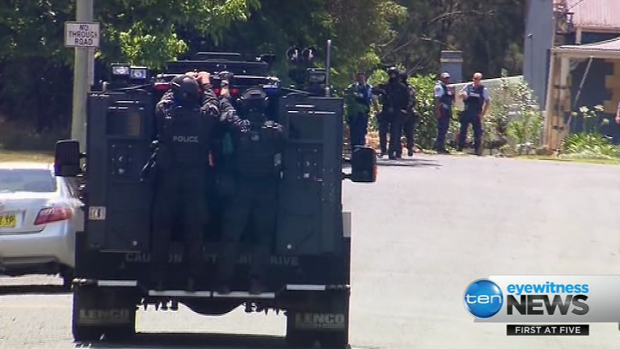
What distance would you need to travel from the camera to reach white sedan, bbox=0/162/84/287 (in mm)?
14289

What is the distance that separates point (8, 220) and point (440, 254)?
5.91 m

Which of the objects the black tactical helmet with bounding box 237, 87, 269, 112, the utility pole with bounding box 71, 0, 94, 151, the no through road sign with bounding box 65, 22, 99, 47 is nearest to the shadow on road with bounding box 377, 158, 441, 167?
the utility pole with bounding box 71, 0, 94, 151

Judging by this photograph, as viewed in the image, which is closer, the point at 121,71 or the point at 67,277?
the point at 121,71

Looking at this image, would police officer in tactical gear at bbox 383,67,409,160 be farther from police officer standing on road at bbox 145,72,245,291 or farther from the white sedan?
police officer standing on road at bbox 145,72,245,291

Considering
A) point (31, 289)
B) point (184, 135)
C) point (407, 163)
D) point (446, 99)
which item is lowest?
point (31, 289)

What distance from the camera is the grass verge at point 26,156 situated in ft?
82.7

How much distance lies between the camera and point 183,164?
9844 millimetres

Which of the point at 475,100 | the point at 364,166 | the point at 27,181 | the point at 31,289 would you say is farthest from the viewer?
the point at 475,100

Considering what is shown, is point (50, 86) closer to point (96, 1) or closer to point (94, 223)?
point (96, 1)

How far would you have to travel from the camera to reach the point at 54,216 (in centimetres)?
1443

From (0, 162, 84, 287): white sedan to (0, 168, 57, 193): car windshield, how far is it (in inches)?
4.8

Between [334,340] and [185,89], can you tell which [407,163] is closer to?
[334,340]

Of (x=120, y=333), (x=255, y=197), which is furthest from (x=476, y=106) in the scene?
(x=255, y=197)

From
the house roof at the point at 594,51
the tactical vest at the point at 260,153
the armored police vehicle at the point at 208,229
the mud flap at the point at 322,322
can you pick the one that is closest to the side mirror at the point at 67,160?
the armored police vehicle at the point at 208,229
